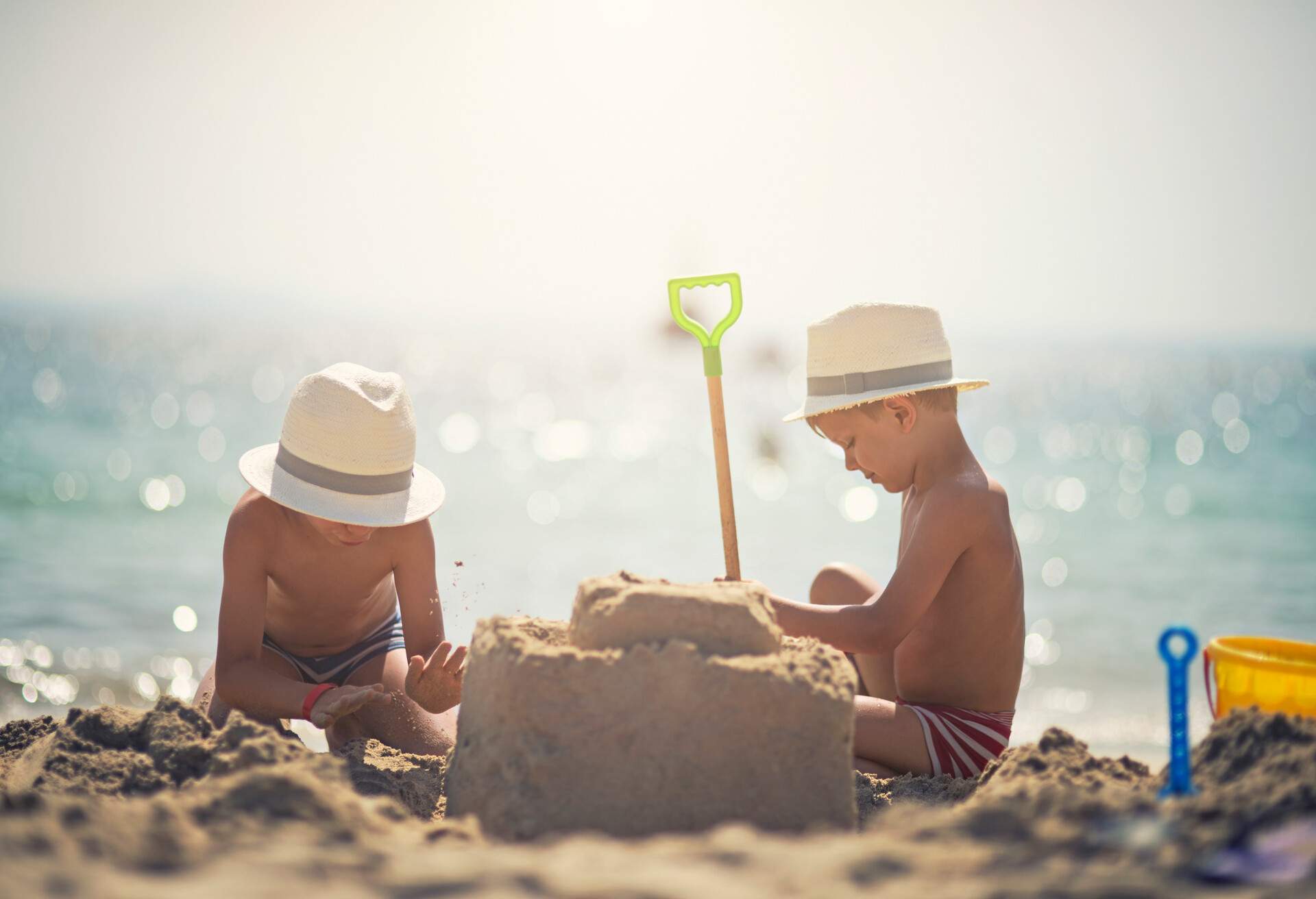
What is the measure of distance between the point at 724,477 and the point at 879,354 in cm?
55

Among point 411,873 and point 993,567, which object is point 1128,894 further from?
point 993,567

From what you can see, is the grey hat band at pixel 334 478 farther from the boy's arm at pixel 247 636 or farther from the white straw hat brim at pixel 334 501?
the boy's arm at pixel 247 636

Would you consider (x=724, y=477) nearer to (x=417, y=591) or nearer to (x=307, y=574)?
(x=417, y=591)

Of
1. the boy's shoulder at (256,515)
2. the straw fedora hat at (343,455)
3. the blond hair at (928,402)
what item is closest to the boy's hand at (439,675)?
the straw fedora hat at (343,455)

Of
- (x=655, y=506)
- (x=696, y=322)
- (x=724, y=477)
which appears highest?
(x=696, y=322)

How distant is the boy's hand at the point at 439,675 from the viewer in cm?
284

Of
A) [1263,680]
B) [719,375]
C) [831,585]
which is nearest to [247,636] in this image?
[719,375]

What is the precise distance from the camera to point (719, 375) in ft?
10.1

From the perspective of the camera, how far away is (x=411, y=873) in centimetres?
132

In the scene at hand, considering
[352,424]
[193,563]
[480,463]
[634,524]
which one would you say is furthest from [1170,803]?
[480,463]

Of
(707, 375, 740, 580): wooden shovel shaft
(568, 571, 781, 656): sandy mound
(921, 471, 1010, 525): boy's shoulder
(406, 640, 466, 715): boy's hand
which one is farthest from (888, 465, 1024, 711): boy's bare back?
(406, 640, 466, 715): boy's hand

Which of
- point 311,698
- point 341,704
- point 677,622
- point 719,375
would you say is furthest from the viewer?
point 719,375

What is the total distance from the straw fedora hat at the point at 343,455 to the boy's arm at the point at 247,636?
0.63 feet

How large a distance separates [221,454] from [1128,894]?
645 inches
